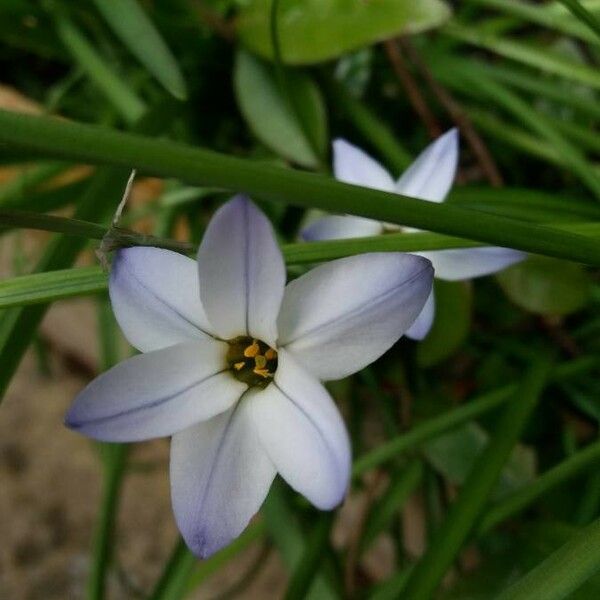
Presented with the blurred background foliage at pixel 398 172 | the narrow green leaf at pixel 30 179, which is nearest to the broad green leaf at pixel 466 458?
the blurred background foliage at pixel 398 172

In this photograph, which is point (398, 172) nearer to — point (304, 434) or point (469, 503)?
point (469, 503)

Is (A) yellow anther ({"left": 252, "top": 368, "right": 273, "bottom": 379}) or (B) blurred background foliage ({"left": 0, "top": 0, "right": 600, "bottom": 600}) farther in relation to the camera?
(B) blurred background foliage ({"left": 0, "top": 0, "right": 600, "bottom": 600})

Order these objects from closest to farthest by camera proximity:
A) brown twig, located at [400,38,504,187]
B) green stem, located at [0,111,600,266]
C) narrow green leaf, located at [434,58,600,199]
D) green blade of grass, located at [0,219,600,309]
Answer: green stem, located at [0,111,600,266] < green blade of grass, located at [0,219,600,309] < narrow green leaf, located at [434,58,600,199] < brown twig, located at [400,38,504,187]

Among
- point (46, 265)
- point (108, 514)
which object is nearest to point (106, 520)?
point (108, 514)

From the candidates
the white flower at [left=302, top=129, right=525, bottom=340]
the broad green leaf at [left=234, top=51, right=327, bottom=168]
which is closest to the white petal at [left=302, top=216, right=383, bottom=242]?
the white flower at [left=302, top=129, right=525, bottom=340]

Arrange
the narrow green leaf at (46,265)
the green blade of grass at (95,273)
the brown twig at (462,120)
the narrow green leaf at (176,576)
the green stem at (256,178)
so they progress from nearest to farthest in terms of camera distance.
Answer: the green stem at (256,178), the green blade of grass at (95,273), the narrow green leaf at (46,265), the narrow green leaf at (176,576), the brown twig at (462,120)

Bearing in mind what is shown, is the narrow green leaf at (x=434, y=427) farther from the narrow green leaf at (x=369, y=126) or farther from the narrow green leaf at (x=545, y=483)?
the narrow green leaf at (x=369, y=126)

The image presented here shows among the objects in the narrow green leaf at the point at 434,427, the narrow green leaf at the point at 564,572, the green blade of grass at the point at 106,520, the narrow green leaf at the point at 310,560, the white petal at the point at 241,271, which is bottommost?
the green blade of grass at the point at 106,520

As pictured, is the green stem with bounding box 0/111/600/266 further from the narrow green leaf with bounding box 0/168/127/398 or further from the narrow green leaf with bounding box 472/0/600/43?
the narrow green leaf with bounding box 472/0/600/43
